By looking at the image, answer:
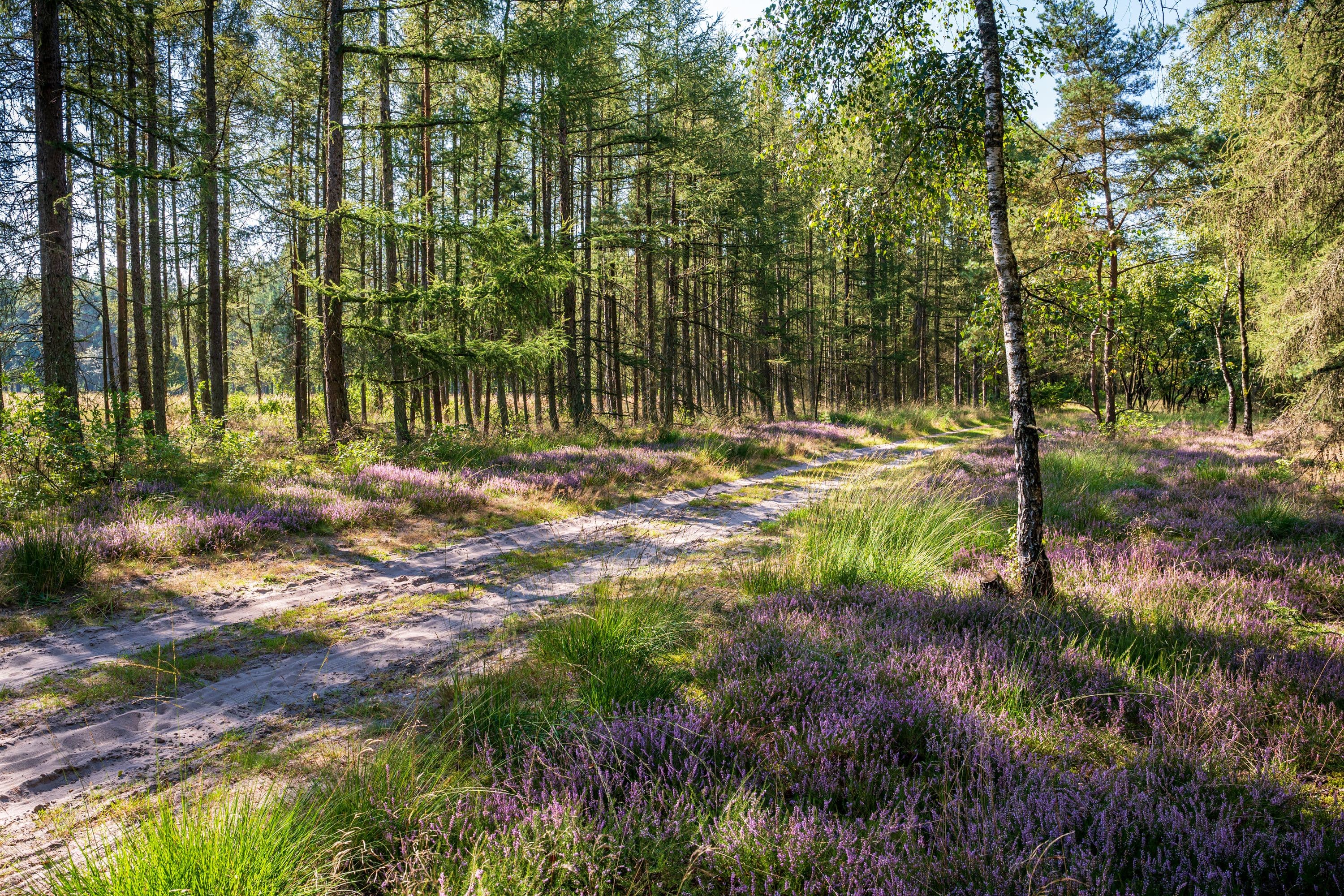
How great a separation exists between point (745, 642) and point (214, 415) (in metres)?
17.2

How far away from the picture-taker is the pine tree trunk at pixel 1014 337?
15.7 ft

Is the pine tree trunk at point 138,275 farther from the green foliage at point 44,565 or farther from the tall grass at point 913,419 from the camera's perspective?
the tall grass at point 913,419

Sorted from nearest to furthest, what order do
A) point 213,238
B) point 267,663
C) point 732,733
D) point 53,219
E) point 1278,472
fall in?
point 732,733, point 267,663, point 53,219, point 1278,472, point 213,238

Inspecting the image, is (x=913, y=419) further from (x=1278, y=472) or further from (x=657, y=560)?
(x=657, y=560)

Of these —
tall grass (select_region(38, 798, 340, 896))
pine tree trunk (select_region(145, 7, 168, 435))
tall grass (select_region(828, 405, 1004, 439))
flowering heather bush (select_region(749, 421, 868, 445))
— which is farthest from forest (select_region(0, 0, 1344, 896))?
tall grass (select_region(828, 405, 1004, 439))

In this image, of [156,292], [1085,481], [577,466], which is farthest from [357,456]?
[156,292]

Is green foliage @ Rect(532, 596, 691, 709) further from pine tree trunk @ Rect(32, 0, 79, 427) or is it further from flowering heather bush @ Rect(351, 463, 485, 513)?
pine tree trunk @ Rect(32, 0, 79, 427)

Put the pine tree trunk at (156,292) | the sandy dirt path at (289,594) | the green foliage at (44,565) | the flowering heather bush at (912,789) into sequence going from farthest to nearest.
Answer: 1. the pine tree trunk at (156,292)
2. the green foliage at (44,565)
3. the sandy dirt path at (289,594)
4. the flowering heather bush at (912,789)

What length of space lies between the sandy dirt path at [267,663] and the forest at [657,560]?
38 mm

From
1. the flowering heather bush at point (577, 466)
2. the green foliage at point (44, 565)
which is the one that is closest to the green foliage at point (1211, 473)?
the flowering heather bush at point (577, 466)

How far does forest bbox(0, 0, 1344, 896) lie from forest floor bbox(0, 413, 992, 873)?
0.13 ft

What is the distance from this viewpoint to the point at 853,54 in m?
5.94

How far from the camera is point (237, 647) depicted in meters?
4.25

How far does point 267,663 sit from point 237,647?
436 millimetres
